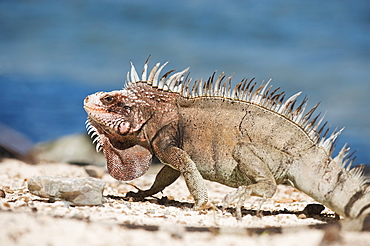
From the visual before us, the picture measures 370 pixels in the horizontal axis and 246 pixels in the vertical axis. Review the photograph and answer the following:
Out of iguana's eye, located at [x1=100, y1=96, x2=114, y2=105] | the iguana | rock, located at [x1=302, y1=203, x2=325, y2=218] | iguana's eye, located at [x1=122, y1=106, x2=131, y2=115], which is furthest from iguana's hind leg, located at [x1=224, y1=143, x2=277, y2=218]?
iguana's eye, located at [x1=100, y1=96, x2=114, y2=105]

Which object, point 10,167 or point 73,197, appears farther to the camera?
point 10,167

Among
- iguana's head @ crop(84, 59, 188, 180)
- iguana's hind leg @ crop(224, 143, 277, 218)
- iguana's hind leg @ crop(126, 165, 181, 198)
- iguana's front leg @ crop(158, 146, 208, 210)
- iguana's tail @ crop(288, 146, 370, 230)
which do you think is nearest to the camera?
iguana's tail @ crop(288, 146, 370, 230)

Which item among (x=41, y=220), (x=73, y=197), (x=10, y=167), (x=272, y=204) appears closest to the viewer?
(x=41, y=220)

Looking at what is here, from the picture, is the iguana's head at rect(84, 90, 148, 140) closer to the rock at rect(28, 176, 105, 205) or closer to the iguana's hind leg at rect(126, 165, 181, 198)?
the iguana's hind leg at rect(126, 165, 181, 198)

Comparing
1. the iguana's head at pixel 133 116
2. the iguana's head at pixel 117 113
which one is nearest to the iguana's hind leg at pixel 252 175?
the iguana's head at pixel 133 116

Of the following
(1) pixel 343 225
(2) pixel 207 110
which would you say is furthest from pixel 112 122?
(1) pixel 343 225

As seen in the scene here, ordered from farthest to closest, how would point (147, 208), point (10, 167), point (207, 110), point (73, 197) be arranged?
1. point (10, 167)
2. point (207, 110)
3. point (147, 208)
4. point (73, 197)

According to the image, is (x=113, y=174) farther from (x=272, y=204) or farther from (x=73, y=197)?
(x=272, y=204)
